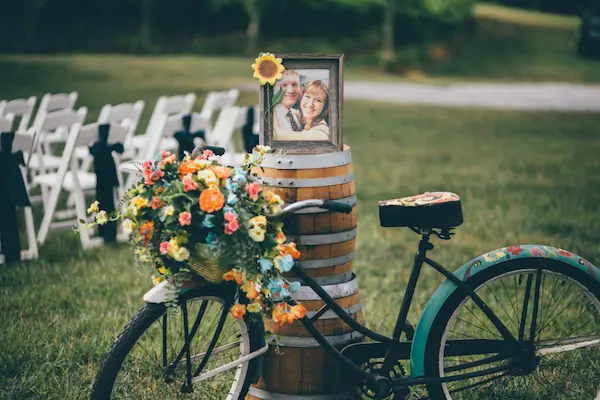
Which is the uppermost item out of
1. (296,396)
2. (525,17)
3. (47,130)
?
(525,17)

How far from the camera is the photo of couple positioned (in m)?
4.11

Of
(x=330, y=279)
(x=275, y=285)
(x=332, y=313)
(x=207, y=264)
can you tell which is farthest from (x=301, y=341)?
(x=207, y=264)

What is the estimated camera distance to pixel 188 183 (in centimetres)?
347

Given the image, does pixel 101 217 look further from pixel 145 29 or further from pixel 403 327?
pixel 145 29

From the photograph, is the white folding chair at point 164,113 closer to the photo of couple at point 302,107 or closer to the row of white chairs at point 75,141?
the row of white chairs at point 75,141

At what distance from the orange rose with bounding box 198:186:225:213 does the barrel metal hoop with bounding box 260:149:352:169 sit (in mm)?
671

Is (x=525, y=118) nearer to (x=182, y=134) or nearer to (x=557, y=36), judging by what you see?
(x=182, y=134)

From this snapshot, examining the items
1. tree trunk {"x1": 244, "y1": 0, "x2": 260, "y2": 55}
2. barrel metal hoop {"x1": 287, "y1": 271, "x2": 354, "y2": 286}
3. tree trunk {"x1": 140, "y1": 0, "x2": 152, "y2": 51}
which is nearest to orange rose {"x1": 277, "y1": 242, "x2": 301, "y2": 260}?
barrel metal hoop {"x1": 287, "y1": 271, "x2": 354, "y2": 286}

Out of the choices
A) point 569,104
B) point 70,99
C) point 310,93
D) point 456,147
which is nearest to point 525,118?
point 569,104

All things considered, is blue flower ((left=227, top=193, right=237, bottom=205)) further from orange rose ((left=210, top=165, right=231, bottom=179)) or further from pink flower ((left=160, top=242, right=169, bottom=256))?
pink flower ((left=160, top=242, right=169, bottom=256))

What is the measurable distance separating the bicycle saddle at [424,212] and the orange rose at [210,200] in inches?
31.4

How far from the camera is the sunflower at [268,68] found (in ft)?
13.1

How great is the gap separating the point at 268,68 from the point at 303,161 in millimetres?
457

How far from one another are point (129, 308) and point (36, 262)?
1.46 meters
